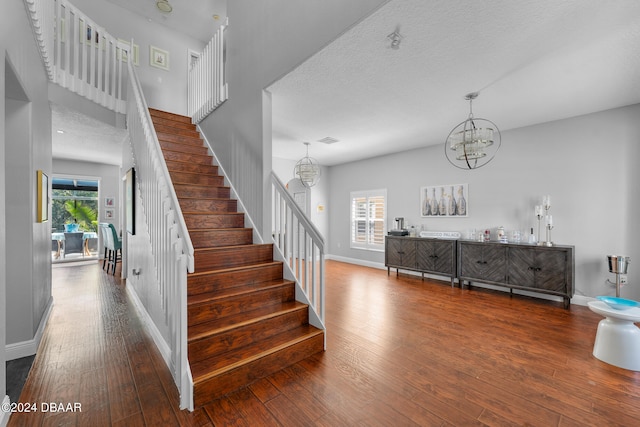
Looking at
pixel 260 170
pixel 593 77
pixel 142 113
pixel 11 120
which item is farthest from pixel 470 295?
pixel 11 120

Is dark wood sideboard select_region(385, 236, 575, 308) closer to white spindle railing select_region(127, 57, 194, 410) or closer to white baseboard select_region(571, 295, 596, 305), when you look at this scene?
white baseboard select_region(571, 295, 596, 305)

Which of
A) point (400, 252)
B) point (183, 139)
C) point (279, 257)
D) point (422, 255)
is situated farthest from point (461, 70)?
point (183, 139)

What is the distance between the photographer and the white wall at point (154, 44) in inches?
197

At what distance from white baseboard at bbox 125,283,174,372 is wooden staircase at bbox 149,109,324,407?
0.42 meters

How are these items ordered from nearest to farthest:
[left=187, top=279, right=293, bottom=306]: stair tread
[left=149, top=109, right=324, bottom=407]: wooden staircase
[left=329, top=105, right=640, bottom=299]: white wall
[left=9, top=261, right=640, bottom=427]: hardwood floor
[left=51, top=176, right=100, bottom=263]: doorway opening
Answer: [left=9, top=261, right=640, bottom=427]: hardwood floor, [left=149, top=109, right=324, bottom=407]: wooden staircase, [left=187, top=279, right=293, bottom=306]: stair tread, [left=329, top=105, right=640, bottom=299]: white wall, [left=51, top=176, right=100, bottom=263]: doorway opening

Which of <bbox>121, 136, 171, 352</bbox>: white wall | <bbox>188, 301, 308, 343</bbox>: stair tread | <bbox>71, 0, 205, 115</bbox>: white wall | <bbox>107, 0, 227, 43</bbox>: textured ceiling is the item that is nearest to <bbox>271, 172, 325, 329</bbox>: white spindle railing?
<bbox>188, 301, 308, 343</bbox>: stair tread

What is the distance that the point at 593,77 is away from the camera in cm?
291

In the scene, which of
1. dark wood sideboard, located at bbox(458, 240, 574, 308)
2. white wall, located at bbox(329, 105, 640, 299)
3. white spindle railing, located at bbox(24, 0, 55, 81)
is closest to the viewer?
white spindle railing, located at bbox(24, 0, 55, 81)

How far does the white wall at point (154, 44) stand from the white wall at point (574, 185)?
5.54 m

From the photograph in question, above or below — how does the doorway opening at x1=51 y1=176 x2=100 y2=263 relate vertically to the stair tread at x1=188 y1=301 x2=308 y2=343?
above

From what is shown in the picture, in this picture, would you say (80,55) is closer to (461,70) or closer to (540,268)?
(461,70)

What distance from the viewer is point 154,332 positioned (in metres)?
2.77

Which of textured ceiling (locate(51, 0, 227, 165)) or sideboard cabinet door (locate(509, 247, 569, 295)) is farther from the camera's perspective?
textured ceiling (locate(51, 0, 227, 165))

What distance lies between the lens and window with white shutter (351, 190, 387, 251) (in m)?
6.70
